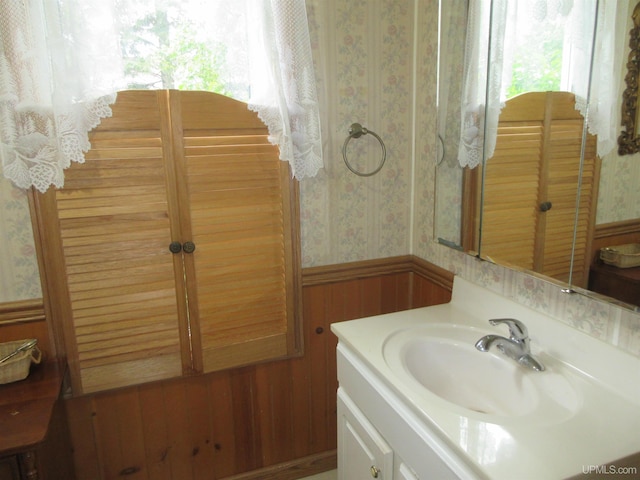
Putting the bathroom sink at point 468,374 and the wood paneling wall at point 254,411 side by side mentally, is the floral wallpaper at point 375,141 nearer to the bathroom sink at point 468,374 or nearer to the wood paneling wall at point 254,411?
the wood paneling wall at point 254,411

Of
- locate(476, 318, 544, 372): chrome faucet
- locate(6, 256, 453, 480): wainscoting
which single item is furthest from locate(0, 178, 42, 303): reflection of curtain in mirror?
locate(476, 318, 544, 372): chrome faucet

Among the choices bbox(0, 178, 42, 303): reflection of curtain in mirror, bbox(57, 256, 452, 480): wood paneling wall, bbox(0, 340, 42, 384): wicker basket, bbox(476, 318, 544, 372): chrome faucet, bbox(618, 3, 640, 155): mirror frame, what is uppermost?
bbox(618, 3, 640, 155): mirror frame

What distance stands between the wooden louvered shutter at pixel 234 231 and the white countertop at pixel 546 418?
41 cm

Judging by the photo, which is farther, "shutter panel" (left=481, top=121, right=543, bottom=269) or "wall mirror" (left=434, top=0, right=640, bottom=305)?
"shutter panel" (left=481, top=121, right=543, bottom=269)

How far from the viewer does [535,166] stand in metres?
1.16

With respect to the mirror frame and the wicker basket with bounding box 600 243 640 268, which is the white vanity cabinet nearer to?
the wicker basket with bounding box 600 243 640 268

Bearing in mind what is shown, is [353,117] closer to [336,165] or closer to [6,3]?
[336,165]

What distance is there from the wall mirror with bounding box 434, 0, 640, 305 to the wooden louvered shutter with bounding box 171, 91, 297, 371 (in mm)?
606

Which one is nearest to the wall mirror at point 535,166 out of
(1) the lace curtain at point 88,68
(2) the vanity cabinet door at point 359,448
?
(1) the lace curtain at point 88,68

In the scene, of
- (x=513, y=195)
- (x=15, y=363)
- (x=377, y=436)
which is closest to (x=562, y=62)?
(x=513, y=195)

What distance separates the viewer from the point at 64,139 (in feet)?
4.04

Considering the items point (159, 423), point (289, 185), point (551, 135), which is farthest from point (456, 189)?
point (159, 423)

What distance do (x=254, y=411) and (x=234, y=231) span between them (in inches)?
28.5

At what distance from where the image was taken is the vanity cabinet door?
109 centimetres
